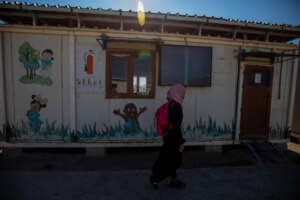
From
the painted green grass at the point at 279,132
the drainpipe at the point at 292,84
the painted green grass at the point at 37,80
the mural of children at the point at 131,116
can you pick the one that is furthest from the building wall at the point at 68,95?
the painted green grass at the point at 279,132

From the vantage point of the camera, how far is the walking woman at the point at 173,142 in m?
2.49

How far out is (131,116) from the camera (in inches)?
164

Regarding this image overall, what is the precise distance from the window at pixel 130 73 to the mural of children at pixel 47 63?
63.0 inches

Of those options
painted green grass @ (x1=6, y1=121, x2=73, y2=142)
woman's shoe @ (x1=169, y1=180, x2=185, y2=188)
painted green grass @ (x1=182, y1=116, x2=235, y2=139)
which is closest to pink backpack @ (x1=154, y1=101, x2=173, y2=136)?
woman's shoe @ (x1=169, y1=180, x2=185, y2=188)

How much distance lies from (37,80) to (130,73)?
8.60 feet

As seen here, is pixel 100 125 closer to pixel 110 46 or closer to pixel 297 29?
pixel 110 46

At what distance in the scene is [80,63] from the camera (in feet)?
13.1

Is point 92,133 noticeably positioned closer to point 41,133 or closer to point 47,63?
point 41,133

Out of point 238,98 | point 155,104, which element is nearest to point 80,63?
point 155,104

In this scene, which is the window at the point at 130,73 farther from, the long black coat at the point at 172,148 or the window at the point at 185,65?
the long black coat at the point at 172,148

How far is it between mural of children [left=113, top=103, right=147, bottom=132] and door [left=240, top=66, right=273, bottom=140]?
3.37 metres

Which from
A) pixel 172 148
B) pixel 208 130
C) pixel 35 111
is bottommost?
pixel 208 130

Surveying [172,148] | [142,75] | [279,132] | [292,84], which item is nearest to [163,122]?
[172,148]

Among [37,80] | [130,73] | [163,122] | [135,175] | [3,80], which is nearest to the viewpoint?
[163,122]
